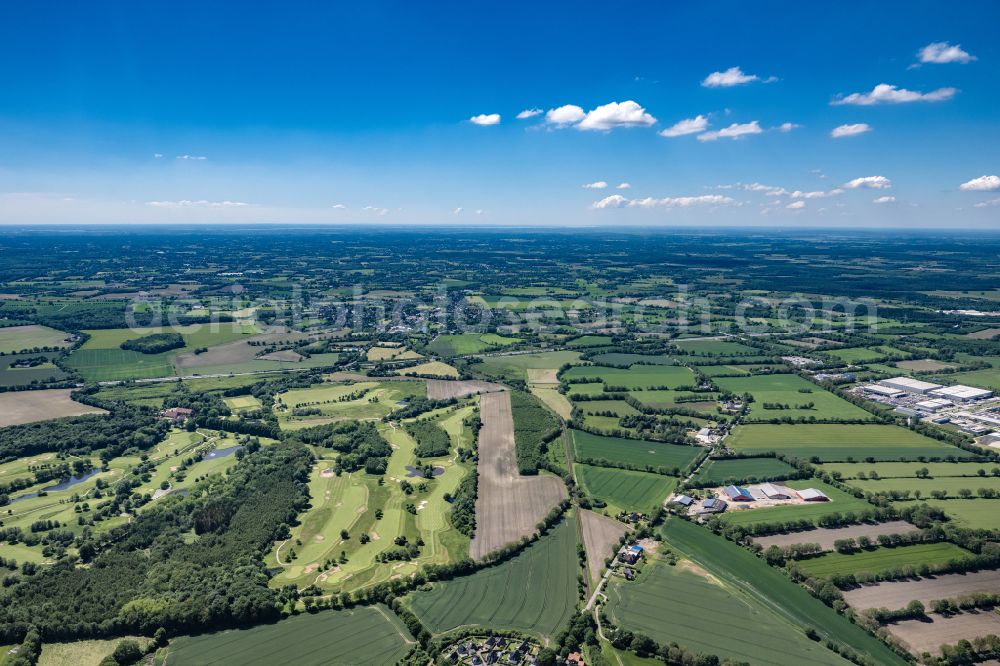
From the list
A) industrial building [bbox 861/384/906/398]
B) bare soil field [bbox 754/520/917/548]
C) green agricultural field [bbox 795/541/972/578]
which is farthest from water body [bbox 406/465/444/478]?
industrial building [bbox 861/384/906/398]

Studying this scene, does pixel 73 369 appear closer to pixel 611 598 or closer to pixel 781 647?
pixel 611 598

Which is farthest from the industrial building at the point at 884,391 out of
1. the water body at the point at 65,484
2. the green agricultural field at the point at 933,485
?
the water body at the point at 65,484

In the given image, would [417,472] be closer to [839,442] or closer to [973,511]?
[839,442]

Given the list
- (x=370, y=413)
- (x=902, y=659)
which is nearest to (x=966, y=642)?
(x=902, y=659)

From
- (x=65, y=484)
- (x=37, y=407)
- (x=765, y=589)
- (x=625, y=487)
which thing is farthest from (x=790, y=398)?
(x=37, y=407)

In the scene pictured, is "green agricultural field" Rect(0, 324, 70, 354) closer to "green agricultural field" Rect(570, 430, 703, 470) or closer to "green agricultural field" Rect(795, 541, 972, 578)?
"green agricultural field" Rect(570, 430, 703, 470)
